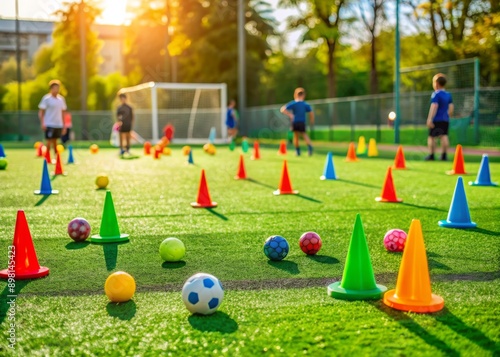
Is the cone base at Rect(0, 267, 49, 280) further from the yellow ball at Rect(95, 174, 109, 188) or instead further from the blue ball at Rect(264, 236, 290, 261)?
the yellow ball at Rect(95, 174, 109, 188)

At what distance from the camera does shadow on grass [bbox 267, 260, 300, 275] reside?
5.37 m

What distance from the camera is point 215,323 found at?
3961 mm

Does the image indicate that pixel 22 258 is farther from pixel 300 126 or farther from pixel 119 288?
pixel 300 126

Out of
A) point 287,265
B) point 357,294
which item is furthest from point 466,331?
point 287,265

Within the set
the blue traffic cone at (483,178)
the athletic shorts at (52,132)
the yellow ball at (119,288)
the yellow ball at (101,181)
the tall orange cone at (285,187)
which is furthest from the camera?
the athletic shorts at (52,132)

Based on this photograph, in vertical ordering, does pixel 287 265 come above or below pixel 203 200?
below

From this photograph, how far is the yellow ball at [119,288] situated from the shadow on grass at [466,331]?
77.5 inches

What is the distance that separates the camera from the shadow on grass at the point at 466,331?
356 cm

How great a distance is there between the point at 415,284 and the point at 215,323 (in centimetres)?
128

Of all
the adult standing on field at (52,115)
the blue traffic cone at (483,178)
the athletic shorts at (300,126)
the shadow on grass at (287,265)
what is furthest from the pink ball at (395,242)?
the athletic shorts at (300,126)

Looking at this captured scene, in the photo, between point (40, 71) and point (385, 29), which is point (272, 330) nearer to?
point (385, 29)

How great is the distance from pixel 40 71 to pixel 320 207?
58.7 m

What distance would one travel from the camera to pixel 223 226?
754 centimetres

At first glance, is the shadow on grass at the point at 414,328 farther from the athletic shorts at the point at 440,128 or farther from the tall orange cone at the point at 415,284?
the athletic shorts at the point at 440,128
